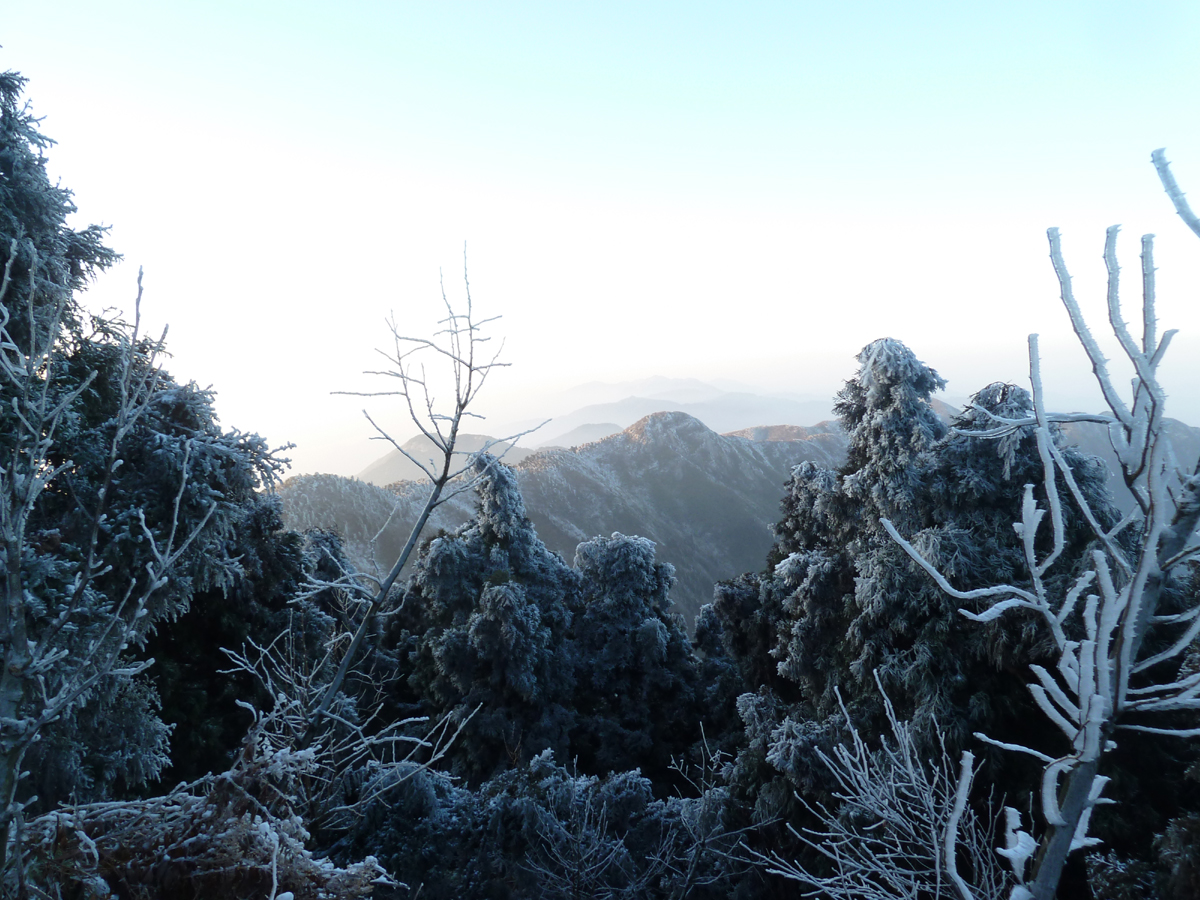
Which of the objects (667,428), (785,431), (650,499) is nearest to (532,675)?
(650,499)

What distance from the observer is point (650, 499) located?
45.5 metres

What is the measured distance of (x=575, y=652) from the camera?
14625 mm

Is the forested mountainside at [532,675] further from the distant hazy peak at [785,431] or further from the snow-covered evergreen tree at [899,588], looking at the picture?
the distant hazy peak at [785,431]

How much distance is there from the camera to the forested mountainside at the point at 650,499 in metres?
31.5

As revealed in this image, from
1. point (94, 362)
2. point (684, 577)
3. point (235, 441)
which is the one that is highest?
point (94, 362)

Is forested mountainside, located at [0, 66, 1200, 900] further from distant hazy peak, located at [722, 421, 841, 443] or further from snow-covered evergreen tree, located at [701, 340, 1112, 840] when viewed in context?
distant hazy peak, located at [722, 421, 841, 443]

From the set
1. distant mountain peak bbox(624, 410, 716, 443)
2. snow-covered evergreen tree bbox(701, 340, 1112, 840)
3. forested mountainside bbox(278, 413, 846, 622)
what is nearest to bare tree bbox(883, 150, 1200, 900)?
snow-covered evergreen tree bbox(701, 340, 1112, 840)

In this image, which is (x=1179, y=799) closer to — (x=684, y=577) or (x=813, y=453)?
(x=684, y=577)

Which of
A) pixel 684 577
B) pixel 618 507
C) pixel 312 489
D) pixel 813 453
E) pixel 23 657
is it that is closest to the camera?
pixel 23 657

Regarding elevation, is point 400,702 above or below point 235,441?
below

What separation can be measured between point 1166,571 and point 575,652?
14078mm

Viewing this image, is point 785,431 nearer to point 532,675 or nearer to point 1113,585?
point 532,675

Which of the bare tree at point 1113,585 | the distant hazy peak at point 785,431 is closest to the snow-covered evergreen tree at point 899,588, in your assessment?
the bare tree at point 1113,585

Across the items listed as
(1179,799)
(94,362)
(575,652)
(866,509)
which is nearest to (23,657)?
(94,362)
